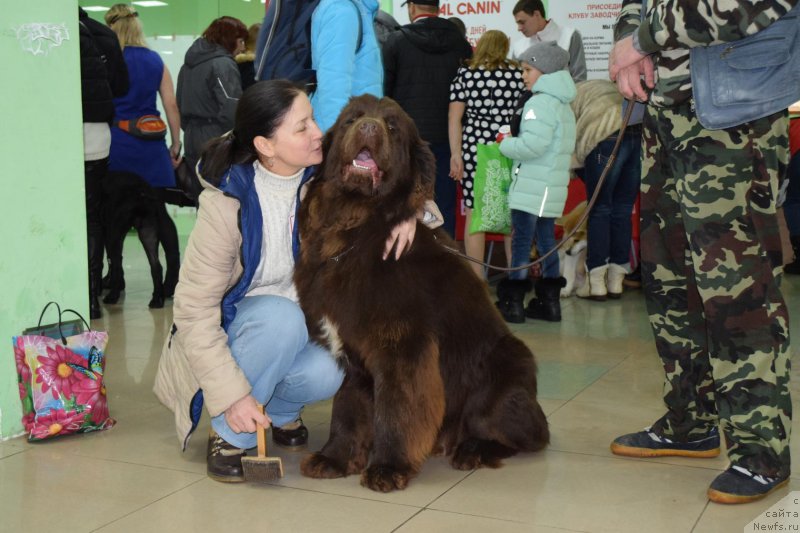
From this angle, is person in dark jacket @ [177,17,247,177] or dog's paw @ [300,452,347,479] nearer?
dog's paw @ [300,452,347,479]

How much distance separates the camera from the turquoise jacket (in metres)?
5.41

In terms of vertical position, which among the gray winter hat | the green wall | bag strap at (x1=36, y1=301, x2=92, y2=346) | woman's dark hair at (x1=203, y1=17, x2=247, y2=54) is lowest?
bag strap at (x1=36, y1=301, x2=92, y2=346)

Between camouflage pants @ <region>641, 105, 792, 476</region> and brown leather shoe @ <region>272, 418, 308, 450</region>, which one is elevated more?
camouflage pants @ <region>641, 105, 792, 476</region>

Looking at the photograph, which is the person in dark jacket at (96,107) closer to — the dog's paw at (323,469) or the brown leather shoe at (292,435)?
the brown leather shoe at (292,435)

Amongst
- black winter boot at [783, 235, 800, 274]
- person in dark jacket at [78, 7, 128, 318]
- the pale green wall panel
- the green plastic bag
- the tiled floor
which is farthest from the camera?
black winter boot at [783, 235, 800, 274]

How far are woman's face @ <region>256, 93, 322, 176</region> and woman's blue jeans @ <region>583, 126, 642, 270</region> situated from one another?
146 inches

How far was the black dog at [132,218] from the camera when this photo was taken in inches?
241

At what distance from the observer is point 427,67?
6.09 meters

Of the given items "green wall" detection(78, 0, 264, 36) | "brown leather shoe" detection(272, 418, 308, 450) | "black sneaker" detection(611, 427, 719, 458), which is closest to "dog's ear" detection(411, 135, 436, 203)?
"brown leather shoe" detection(272, 418, 308, 450)

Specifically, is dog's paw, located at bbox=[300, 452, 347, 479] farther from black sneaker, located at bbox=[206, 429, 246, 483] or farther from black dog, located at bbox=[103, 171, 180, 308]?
black dog, located at bbox=[103, 171, 180, 308]

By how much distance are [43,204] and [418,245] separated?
1487 millimetres

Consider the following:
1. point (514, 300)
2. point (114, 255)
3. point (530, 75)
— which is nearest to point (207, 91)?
point (114, 255)

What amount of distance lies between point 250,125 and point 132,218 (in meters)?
3.62

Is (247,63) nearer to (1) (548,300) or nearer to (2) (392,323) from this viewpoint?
(1) (548,300)
